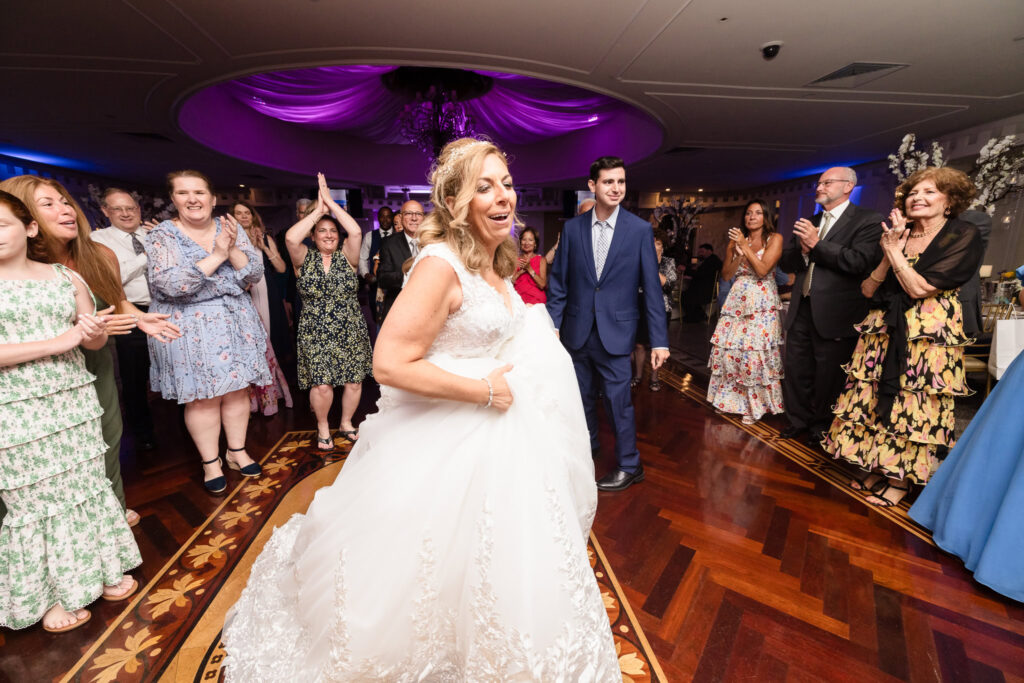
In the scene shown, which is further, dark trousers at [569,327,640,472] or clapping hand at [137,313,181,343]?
dark trousers at [569,327,640,472]

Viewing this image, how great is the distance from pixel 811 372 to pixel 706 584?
7.46 ft

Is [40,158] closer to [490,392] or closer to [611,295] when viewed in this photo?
[611,295]

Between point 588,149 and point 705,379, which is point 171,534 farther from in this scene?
point 588,149

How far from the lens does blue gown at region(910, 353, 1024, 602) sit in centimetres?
181

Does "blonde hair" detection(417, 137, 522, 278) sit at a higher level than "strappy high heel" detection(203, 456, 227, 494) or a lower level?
higher

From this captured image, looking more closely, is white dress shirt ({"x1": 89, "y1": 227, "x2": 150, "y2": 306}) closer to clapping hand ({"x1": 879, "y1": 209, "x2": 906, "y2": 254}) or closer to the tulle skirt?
the tulle skirt

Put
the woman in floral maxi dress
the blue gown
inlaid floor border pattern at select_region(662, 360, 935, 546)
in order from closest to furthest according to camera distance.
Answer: the blue gown < inlaid floor border pattern at select_region(662, 360, 935, 546) < the woman in floral maxi dress

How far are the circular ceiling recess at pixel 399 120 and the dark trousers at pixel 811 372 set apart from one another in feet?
11.9

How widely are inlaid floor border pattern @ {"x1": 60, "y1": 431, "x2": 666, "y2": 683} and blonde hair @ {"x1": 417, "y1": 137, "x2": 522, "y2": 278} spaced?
1.50m

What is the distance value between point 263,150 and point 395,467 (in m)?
9.80

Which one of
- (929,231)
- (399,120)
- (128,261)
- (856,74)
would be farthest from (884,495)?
(399,120)

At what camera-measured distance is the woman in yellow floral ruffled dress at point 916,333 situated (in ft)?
7.63

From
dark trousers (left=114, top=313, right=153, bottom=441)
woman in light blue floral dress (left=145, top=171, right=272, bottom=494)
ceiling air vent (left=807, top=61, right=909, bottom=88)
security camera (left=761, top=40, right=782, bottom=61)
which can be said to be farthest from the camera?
ceiling air vent (left=807, top=61, right=909, bottom=88)

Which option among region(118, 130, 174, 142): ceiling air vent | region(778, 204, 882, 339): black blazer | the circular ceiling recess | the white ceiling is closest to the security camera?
the white ceiling
